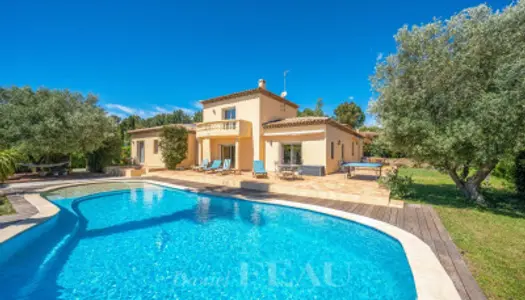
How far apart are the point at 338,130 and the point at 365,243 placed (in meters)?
14.0

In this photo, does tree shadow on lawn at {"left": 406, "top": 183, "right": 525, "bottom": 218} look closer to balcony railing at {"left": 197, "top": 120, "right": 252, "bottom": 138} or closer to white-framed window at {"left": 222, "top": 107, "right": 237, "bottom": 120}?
balcony railing at {"left": 197, "top": 120, "right": 252, "bottom": 138}

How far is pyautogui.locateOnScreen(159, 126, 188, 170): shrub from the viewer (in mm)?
20297

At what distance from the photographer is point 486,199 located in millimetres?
9328

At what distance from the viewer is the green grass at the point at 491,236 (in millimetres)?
3549

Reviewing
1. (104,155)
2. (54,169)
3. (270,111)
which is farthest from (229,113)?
(54,169)

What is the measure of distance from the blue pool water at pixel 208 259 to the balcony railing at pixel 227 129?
10490mm

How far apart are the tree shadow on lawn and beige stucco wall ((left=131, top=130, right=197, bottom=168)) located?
19765 millimetres

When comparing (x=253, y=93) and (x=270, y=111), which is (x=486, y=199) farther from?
(x=253, y=93)

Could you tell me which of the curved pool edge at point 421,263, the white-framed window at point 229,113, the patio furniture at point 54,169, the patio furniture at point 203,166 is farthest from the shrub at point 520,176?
the patio furniture at point 54,169

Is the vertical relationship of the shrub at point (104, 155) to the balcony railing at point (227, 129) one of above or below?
below

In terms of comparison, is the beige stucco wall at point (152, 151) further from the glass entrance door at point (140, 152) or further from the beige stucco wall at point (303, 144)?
the beige stucco wall at point (303, 144)

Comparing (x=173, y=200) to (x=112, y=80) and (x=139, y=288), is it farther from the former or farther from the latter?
(x=112, y=80)

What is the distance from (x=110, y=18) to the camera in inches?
546

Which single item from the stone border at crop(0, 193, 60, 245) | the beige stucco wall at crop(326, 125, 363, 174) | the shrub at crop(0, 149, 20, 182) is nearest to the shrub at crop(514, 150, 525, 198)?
the beige stucco wall at crop(326, 125, 363, 174)
